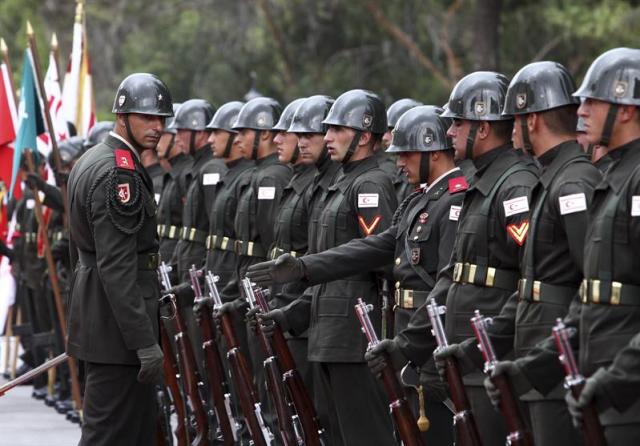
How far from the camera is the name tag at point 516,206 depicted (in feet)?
22.3

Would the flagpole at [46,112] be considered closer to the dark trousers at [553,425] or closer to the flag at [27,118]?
the flag at [27,118]

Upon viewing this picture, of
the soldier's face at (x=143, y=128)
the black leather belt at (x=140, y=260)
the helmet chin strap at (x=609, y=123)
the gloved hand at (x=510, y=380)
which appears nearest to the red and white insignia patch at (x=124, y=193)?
the black leather belt at (x=140, y=260)

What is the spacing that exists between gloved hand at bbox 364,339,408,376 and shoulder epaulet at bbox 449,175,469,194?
105 centimetres

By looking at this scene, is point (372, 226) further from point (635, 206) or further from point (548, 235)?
point (635, 206)

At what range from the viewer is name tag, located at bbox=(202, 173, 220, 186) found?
12.3m

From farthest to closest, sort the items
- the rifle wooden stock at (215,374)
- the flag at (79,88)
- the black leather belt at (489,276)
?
1. the flag at (79,88)
2. the rifle wooden stock at (215,374)
3. the black leather belt at (489,276)

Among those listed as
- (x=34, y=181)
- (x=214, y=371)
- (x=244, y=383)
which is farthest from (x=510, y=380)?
(x=34, y=181)

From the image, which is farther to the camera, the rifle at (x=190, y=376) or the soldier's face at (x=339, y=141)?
the rifle at (x=190, y=376)

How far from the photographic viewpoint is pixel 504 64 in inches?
1268

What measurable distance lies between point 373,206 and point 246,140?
3.10 m

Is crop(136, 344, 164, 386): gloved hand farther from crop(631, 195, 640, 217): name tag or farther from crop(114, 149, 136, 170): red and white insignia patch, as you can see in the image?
crop(631, 195, 640, 217): name tag

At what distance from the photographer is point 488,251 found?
273 inches

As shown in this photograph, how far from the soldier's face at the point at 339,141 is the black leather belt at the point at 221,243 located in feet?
8.03

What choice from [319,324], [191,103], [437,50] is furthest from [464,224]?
[437,50]
